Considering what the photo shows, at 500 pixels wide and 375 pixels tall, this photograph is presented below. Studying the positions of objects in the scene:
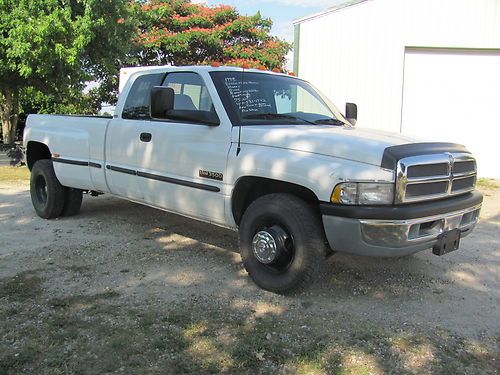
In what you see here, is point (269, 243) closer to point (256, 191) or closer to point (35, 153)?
point (256, 191)

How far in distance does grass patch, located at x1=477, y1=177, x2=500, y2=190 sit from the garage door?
36 centimetres

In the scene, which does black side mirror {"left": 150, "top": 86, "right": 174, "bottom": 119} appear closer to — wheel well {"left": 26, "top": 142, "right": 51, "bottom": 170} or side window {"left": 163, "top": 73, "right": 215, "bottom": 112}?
side window {"left": 163, "top": 73, "right": 215, "bottom": 112}

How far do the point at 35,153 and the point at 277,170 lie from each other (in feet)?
14.6

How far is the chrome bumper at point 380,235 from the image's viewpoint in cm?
356

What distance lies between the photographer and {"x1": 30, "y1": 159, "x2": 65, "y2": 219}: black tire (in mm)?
6508

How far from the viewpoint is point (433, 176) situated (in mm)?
3801

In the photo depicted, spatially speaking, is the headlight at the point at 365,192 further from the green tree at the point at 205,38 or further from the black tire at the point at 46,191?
the green tree at the point at 205,38

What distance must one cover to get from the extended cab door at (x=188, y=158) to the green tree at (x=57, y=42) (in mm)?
6388

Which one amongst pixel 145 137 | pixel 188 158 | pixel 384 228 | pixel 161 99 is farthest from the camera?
pixel 145 137

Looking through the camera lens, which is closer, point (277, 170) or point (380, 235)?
point (380, 235)

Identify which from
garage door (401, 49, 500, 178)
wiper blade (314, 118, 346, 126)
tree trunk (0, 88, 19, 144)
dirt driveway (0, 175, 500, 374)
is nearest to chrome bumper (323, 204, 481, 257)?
dirt driveway (0, 175, 500, 374)

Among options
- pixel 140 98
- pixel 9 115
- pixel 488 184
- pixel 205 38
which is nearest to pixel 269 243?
pixel 140 98

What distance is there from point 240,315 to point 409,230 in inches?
54.3

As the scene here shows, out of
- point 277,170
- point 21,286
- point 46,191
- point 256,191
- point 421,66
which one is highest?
point 421,66
